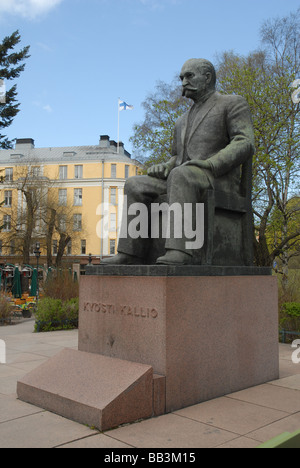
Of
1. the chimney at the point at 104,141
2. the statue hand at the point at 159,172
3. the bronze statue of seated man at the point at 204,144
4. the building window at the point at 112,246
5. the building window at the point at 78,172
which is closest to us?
the bronze statue of seated man at the point at 204,144

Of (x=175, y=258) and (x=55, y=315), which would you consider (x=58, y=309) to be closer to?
(x=55, y=315)

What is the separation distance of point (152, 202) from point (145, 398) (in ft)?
7.23

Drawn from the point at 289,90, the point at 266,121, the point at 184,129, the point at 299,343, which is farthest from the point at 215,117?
the point at 289,90

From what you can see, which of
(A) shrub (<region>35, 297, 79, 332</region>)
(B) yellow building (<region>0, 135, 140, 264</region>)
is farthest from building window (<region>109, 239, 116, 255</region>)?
(A) shrub (<region>35, 297, 79, 332</region>)

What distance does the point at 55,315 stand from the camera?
11344 millimetres

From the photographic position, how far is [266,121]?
2045 cm

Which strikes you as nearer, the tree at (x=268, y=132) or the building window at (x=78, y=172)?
the tree at (x=268, y=132)

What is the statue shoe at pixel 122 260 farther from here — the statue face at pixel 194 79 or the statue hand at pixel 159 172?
the statue face at pixel 194 79

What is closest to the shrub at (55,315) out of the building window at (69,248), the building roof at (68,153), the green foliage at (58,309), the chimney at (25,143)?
the green foliage at (58,309)

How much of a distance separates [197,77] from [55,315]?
788 centimetres

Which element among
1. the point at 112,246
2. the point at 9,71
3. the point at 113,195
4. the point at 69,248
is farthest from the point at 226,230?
the point at 113,195

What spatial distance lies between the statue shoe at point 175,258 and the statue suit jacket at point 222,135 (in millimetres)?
942

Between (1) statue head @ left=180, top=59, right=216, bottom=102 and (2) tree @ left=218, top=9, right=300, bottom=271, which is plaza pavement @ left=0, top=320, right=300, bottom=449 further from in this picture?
(2) tree @ left=218, top=9, right=300, bottom=271

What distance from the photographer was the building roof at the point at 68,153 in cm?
5678
